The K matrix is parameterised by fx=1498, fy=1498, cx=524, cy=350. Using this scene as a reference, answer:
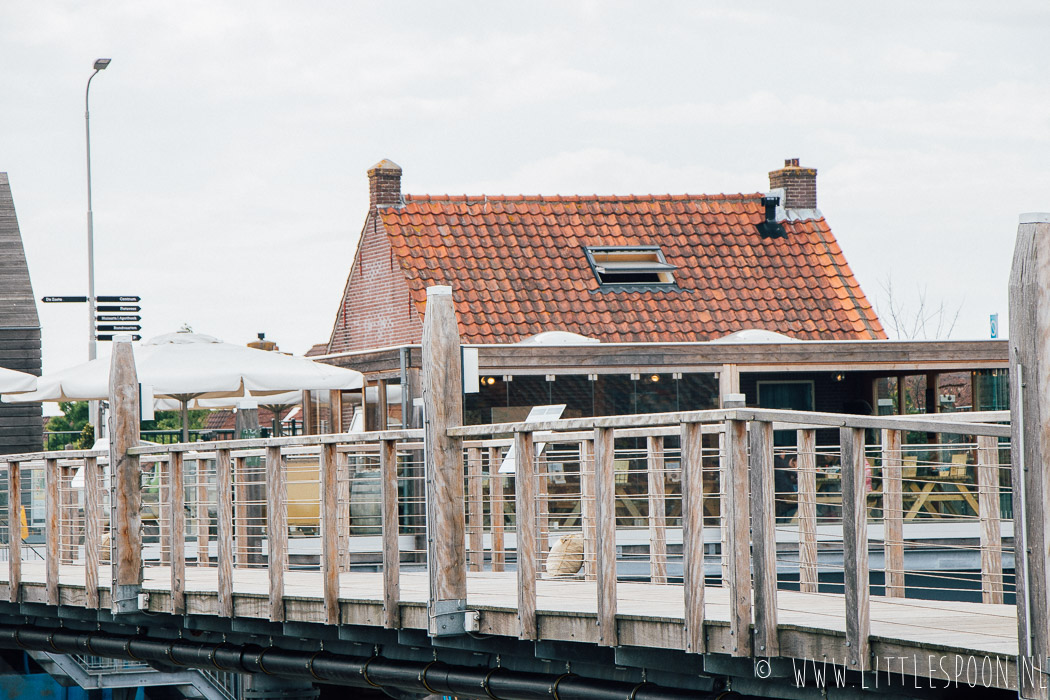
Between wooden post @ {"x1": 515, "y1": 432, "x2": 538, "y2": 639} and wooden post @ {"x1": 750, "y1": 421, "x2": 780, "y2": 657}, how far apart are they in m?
1.52

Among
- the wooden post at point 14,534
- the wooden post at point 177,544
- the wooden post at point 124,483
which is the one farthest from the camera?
the wooden post at point 14,534

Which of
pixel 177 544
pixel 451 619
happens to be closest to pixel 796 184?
pixel 177 544

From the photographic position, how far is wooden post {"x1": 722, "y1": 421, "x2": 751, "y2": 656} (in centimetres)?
622

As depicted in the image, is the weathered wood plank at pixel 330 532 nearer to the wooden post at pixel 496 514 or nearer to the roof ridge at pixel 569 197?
the wooden post at pixel 496 514

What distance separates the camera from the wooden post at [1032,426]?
473cm

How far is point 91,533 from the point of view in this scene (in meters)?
10.9

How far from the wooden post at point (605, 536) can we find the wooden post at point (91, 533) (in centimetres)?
509

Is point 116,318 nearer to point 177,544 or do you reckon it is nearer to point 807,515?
point 177,544

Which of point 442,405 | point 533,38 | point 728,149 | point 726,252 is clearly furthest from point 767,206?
point 442,405

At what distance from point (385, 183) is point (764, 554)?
2080cm

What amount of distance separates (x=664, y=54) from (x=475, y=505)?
13.1 metres

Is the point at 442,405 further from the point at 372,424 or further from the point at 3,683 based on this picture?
the point at 3,683

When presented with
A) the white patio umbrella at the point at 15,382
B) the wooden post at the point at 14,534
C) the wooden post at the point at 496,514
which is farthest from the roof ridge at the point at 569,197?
the wooden post at the point at 496,514

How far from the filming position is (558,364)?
1762cm
